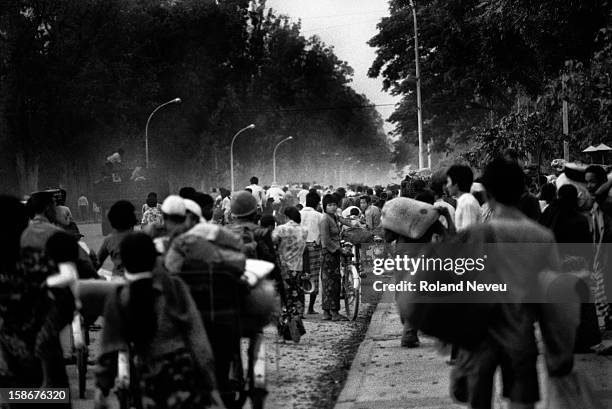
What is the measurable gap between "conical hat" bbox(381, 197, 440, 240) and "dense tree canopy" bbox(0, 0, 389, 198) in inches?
1747

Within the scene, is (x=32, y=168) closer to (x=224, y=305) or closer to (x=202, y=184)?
(x=202, y=184)

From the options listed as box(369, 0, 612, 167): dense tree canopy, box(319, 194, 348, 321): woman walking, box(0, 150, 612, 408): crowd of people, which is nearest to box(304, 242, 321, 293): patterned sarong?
box(319, 194, 348, 321): woman walking

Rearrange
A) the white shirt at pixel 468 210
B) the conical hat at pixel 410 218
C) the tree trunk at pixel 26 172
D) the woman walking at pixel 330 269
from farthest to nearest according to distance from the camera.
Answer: the tree trunk at pixel 26 172
the woman walking at pixel 330 269
the conical hat at pixel 410 218
the white shirt at pixel 468 210

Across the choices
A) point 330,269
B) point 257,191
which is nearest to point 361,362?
point 330,269

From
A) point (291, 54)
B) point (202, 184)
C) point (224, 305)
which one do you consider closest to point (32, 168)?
point (202, 184)

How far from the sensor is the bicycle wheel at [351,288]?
15.1 meters

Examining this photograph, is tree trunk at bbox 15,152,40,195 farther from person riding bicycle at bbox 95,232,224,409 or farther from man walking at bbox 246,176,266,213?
person riding bicycle at bbox 95,232,224,409

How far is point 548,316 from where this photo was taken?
570 centimetres

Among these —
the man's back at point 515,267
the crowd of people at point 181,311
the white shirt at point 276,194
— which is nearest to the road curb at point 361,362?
the crowd of people at point 181,311

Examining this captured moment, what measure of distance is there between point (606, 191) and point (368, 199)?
17.1 meters

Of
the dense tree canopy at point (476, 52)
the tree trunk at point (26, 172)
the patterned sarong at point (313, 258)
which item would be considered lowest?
the patterned sarong at point (313, 258)

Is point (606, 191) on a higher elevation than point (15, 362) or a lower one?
higher

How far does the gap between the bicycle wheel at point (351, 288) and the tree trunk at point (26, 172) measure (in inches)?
1693

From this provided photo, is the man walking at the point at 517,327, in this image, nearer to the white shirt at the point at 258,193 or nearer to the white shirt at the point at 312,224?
the white shirt at the point at 312,224
